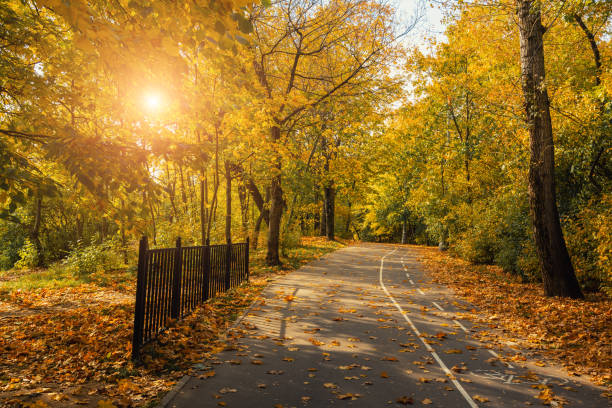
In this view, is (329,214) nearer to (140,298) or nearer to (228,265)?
(228,265)

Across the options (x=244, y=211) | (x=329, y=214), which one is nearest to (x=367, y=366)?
(x=244, y=211)

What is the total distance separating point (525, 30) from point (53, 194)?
39.7 ft

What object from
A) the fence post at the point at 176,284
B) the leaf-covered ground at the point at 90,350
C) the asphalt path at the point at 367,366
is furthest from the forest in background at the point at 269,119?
the asphalt path at the point at 367,366

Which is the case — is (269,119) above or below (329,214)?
above

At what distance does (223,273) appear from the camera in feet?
37.2

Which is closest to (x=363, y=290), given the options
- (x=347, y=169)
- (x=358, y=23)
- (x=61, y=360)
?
(x=61, y=360)

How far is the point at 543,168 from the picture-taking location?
10930 mm

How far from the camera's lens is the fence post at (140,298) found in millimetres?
5727

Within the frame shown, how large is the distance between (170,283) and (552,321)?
8280 mm

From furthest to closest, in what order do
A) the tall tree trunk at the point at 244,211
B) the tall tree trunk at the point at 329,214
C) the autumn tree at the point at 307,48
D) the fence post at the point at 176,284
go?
the tall tree trunk at the point at 329,214 → the tall tree trunk at the point at 244,211 → the autumn tree at the point at 307,48 → the fence post at the point at 176,284

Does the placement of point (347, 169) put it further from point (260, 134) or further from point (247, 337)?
point (247, 337)

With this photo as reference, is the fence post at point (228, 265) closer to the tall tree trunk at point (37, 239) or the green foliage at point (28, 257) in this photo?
the green foliage at point (28, 257)

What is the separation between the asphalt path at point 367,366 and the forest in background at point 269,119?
2.76 m

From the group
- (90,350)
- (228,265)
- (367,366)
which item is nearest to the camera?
(367,366)
